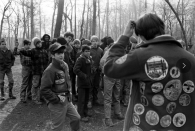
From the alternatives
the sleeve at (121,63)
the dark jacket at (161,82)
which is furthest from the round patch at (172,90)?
the sleeve at (121,63)

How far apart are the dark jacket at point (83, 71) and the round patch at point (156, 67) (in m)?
3.05

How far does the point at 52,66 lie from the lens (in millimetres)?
3141

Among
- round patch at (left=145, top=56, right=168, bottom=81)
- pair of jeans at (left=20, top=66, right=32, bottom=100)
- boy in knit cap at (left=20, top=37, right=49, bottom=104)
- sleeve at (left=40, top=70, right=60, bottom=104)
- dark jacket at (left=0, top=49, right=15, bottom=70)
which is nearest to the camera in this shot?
round patch at (left=145, top=56, right=168, bottom=81)

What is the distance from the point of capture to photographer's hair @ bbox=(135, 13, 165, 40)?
140 centimetres

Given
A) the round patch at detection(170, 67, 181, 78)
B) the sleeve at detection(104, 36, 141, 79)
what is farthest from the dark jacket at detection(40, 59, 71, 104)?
the round patch at detection(170, 67, 181, 78)

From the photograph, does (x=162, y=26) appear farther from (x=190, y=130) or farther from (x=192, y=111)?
(x=190, y=130)

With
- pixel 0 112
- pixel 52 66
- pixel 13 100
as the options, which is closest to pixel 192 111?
pixel 52 66

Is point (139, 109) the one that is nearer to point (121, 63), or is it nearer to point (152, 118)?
point (152, 118)

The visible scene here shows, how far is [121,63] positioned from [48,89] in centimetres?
194

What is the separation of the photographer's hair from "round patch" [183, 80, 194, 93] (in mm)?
433

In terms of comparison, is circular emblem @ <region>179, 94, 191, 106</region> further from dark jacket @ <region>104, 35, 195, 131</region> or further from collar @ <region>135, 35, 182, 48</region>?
collar @ <region>135, 35, 182, 48</region>

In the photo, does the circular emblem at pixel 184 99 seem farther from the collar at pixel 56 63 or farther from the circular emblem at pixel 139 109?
the collar at pixel 56 63

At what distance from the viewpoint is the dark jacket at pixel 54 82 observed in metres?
2.96

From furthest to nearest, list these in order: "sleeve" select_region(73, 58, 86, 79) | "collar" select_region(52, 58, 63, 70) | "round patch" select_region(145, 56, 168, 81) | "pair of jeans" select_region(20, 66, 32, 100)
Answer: "pair of jeans" select_region(20, 66, 32, 100) → "sleeve" select_region(73, 58, 86, 79) → "collar" select_region(52, 58, 63, 70) → "round patch" select_region(145, 56, 168, 81)
